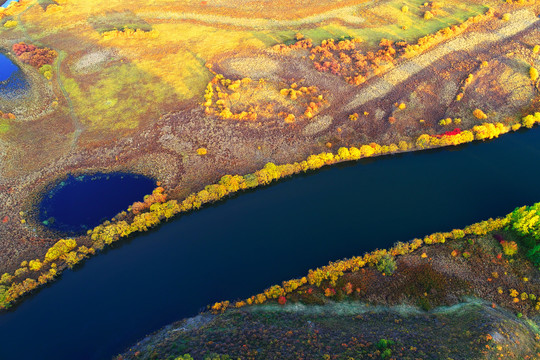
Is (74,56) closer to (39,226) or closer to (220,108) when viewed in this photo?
(220,108)

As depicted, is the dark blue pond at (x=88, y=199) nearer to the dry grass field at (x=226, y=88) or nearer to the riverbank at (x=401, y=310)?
the dry grass field at (x=226, y=88)

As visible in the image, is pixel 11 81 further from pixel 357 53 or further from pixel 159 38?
pixel 357 53

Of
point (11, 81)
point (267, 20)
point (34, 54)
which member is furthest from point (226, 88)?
point (34, 54)

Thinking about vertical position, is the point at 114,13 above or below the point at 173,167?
above

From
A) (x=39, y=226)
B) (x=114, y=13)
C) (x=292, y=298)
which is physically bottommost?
(x=292, y=298)

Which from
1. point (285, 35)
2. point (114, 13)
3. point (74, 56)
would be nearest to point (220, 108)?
point (285, 35)

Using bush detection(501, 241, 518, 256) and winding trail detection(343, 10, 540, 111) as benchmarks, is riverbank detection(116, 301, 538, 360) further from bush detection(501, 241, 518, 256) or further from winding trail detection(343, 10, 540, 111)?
winding trail detection(343, 10, 540, 111)

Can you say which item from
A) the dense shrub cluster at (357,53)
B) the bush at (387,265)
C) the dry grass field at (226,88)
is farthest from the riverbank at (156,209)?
the dense shrub cluster at (357,53)
